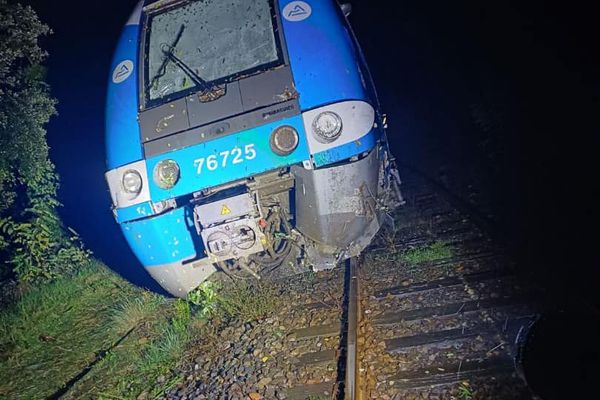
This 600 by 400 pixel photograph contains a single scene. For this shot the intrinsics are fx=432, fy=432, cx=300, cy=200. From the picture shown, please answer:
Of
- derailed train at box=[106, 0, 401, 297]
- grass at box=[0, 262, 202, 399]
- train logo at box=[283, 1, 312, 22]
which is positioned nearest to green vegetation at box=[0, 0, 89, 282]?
grass at box=[0, 262, 202, 399]

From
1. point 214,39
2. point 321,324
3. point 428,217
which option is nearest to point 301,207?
point 321,324

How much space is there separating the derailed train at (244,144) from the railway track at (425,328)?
0.57 metres

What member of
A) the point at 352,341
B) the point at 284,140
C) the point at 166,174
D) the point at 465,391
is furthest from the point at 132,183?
the point at 465,391

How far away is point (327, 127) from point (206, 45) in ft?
5.28

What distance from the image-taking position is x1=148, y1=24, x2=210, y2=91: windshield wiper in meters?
4.13

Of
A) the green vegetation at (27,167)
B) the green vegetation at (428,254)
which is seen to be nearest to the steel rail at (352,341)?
the green vegetation at (428,254)

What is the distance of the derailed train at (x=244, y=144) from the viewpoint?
12.2ft

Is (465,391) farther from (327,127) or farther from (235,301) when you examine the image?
(235,301)

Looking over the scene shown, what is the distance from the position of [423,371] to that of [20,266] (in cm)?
621

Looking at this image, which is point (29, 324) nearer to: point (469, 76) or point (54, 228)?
point (54, 228)

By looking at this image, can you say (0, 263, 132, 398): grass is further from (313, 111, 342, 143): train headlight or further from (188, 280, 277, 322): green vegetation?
(313, 111, 342, 143): train headlight

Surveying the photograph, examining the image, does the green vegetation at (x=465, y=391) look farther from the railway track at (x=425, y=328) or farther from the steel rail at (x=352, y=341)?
the steel rail at (x=352, y=341)

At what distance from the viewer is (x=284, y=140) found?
12.1 ft

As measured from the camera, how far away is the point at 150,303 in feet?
16.8
